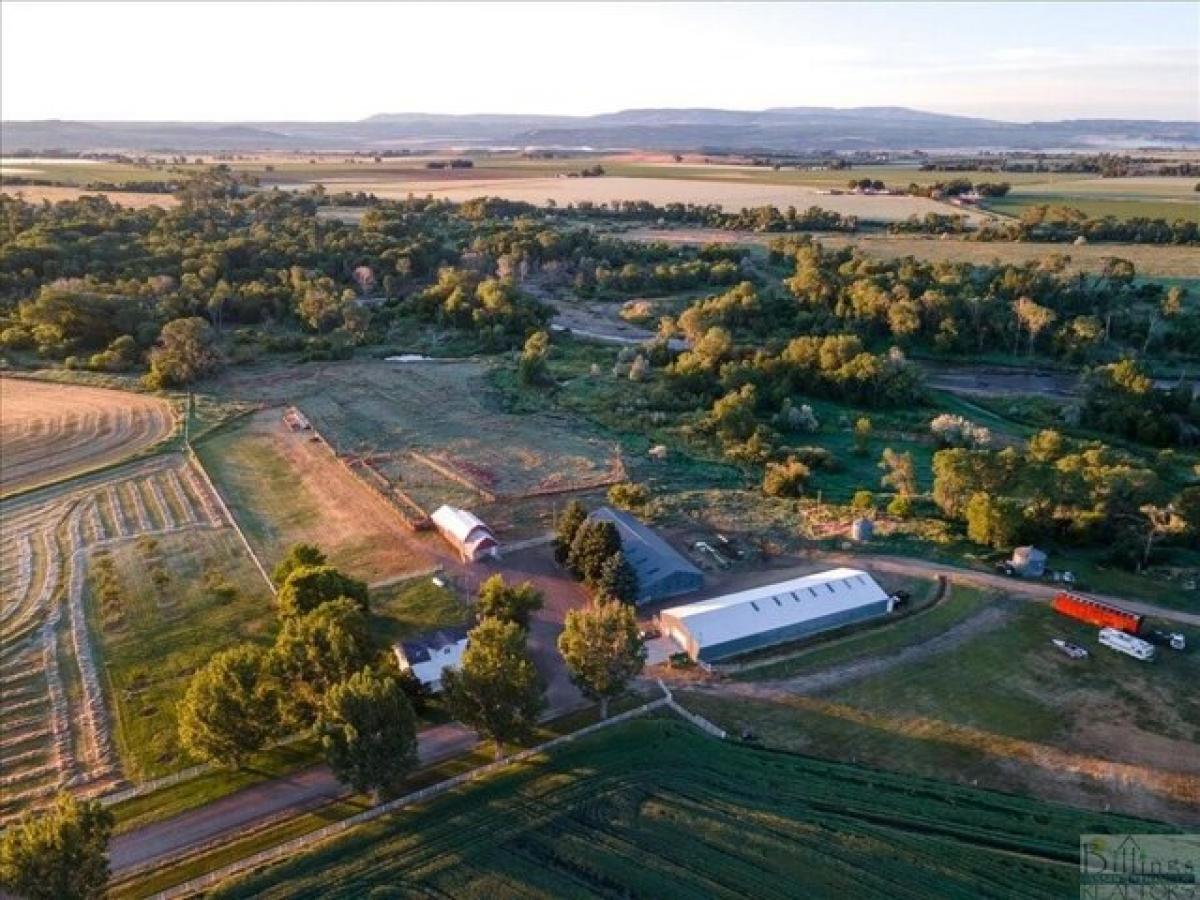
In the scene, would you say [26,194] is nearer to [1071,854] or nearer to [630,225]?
[630,225]

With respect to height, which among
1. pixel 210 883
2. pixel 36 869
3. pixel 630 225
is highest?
pixel 630 225

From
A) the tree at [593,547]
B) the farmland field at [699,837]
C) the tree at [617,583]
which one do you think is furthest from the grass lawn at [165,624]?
the tree at [617,583]

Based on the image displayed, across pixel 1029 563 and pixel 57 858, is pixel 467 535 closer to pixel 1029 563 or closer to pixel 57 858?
pixel 57 858

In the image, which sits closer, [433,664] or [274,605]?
[433,664]

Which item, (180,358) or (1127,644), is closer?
(1127,644)

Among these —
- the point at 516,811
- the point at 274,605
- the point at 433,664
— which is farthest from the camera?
the point at 274,605

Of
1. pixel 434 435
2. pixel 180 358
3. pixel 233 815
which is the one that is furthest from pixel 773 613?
pixel 180 358

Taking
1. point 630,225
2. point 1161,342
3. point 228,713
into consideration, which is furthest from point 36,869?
point 630,225
